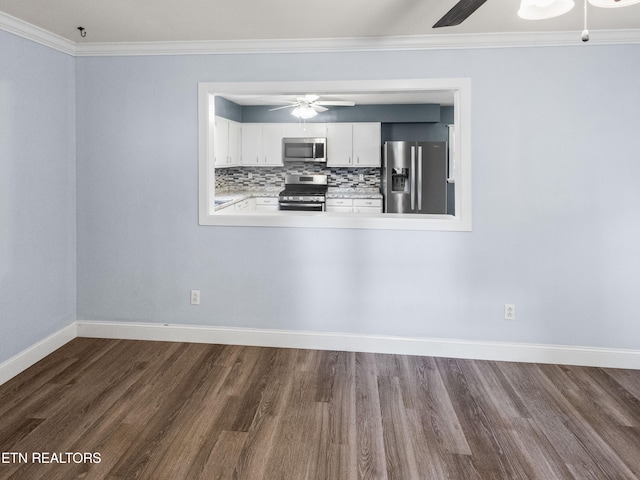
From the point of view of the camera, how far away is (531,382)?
3191mm

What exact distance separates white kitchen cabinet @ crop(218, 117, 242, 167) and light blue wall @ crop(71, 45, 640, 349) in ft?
7.27

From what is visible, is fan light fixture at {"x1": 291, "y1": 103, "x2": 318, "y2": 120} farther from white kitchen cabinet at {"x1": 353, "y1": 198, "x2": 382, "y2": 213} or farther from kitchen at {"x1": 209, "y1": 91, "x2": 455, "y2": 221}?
white kitchen cabinet at {"x1": 353, "y1": 198, "x2": 382, "y2": 213}

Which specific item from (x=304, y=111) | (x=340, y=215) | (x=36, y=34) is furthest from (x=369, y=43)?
(x=304, y=111)

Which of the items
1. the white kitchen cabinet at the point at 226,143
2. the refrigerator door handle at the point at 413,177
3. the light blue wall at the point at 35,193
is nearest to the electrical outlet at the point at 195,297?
the light blue wall at the point at 35,193

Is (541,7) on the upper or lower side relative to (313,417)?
upper

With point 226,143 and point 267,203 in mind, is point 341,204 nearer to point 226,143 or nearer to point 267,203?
point 267,203

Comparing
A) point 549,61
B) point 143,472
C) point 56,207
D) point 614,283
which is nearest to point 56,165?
point 56,207

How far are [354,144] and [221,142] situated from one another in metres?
2.02

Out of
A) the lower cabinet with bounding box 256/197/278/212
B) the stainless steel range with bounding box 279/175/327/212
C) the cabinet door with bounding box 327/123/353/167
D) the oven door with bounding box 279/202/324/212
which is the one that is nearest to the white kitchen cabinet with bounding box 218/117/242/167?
the lower cabinet with bounding box 256/197/278/212

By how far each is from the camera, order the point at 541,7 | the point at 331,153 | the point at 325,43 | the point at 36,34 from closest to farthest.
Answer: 1. the point at 541,7
2. the point at 36,34
3. the point at 325,43
4. the point at 331,153

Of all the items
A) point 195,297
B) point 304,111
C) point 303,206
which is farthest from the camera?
point 303,206

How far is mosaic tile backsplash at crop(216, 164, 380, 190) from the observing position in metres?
7.52

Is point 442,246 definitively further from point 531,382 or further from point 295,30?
point 295,30

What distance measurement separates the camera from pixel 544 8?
6.43 ft
